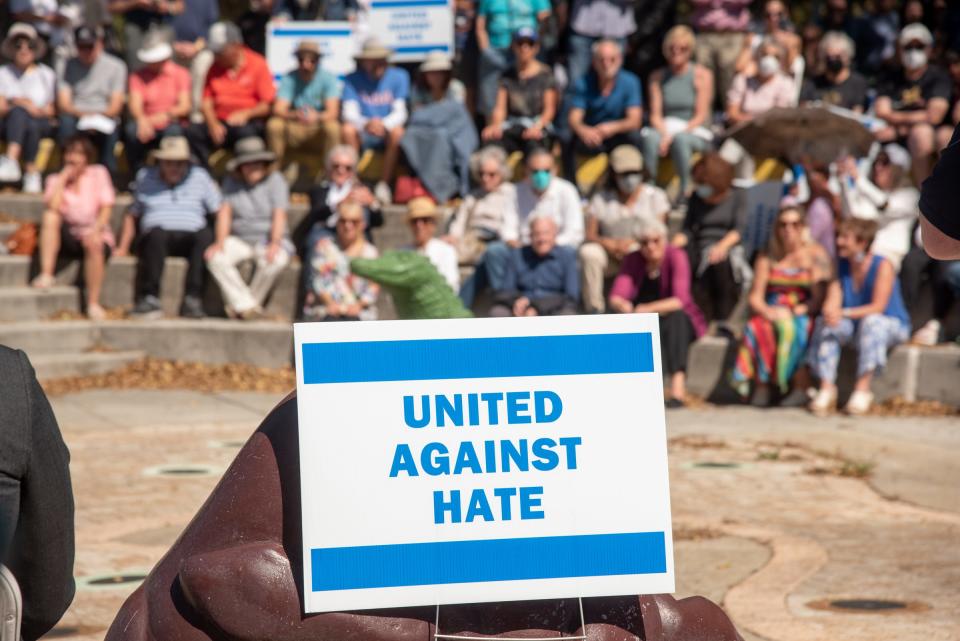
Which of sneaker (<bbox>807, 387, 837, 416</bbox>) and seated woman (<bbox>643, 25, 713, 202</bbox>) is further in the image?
seated woman (<bbox>643, 25, 713, 202</bbox>)

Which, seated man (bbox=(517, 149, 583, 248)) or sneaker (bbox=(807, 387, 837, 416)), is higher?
seated man (bbox=(517, 149, 583, 248))

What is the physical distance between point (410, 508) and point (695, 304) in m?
8.79

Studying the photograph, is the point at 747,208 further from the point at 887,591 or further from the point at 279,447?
the point at 279,447

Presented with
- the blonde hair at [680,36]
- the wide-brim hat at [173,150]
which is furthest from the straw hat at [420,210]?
the blonde hair at [680,36]

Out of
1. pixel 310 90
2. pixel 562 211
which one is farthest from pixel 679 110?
pixel 310 90

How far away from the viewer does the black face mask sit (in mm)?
13406

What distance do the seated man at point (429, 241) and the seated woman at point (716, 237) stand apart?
1790 millimetres

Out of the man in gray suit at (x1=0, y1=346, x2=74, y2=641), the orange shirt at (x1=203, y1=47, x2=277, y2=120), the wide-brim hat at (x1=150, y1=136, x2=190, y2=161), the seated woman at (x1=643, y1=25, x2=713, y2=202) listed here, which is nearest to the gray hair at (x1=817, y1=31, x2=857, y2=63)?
the seated woman at (x1=643, y1=25, x2=713, y2=202)

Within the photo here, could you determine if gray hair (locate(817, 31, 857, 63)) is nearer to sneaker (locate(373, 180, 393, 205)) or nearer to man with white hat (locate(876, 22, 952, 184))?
man with white hat (locate(876, 22, 952, 184))

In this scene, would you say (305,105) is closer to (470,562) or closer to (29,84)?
(29,84)

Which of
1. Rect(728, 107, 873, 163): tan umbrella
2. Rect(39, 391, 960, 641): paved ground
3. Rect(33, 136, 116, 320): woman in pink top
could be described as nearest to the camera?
Rect(39, 391, 960, 641): paved ground

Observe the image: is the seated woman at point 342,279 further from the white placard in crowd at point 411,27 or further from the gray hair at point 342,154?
the white placard in crowd at point 411,27

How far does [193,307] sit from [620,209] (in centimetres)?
381

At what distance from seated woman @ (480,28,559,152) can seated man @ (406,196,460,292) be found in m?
1.98
